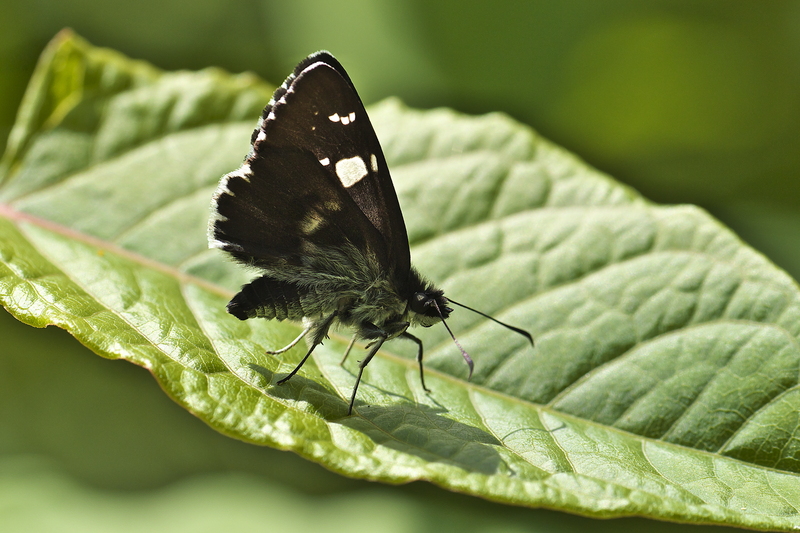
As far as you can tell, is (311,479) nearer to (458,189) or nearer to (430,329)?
(430,329)

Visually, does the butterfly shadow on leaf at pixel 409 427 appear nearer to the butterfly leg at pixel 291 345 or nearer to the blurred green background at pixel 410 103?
the butterfly leg at pixel 291 345

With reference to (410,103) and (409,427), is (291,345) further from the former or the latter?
(410,103)

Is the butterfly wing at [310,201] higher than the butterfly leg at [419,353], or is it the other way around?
the butterfly wing at [310,201]

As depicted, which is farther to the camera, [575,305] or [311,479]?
[311,479]

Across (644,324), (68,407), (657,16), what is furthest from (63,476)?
(657,16)

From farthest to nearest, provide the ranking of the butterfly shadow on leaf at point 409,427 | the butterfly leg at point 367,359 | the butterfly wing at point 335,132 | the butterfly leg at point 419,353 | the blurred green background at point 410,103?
the blurred green background at point 410,103
the butterfly leg at point 419,353
the butterfly wing at point 335,132
the butterfly leg at point 367,359
the butterfly shadow on leaf at point 409,427

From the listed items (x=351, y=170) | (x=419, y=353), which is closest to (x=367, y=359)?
(x=419, y=353)

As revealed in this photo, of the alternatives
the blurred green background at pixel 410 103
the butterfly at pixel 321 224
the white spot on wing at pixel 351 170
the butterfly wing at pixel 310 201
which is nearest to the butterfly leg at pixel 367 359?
the butterfly at pixel 321 224

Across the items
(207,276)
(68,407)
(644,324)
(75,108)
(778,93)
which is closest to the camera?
(644,324)
